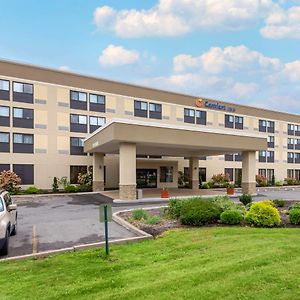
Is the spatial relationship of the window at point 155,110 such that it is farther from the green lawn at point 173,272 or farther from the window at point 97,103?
the green lawn at point 173,272

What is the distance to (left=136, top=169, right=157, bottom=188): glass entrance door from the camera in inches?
1431

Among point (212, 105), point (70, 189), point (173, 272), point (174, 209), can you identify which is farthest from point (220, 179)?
point (173, 272)

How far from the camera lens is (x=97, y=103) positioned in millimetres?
35000

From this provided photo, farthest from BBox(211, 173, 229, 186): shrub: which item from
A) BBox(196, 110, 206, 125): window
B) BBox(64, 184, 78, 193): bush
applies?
BBox(64, 184, 78, 193): bush

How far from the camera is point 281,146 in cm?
5322

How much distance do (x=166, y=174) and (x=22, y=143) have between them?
16635mm

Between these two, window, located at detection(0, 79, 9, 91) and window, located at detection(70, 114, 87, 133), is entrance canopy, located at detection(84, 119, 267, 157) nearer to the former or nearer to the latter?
window, located at detection(70, 114, 87, 133)

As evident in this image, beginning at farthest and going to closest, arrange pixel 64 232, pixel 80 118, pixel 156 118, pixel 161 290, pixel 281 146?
pixel 281 146, pixel 156 118, pixel 80 118, pixel 64 232, pixel 161 290

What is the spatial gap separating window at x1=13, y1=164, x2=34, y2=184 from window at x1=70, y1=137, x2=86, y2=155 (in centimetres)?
446

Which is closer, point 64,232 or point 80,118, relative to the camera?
point 64,232

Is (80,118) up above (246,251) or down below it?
above

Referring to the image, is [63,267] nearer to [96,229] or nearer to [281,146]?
[96,229]

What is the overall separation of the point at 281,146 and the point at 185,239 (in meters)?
48.7

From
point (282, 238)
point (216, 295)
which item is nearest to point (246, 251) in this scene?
point (282, 238)
